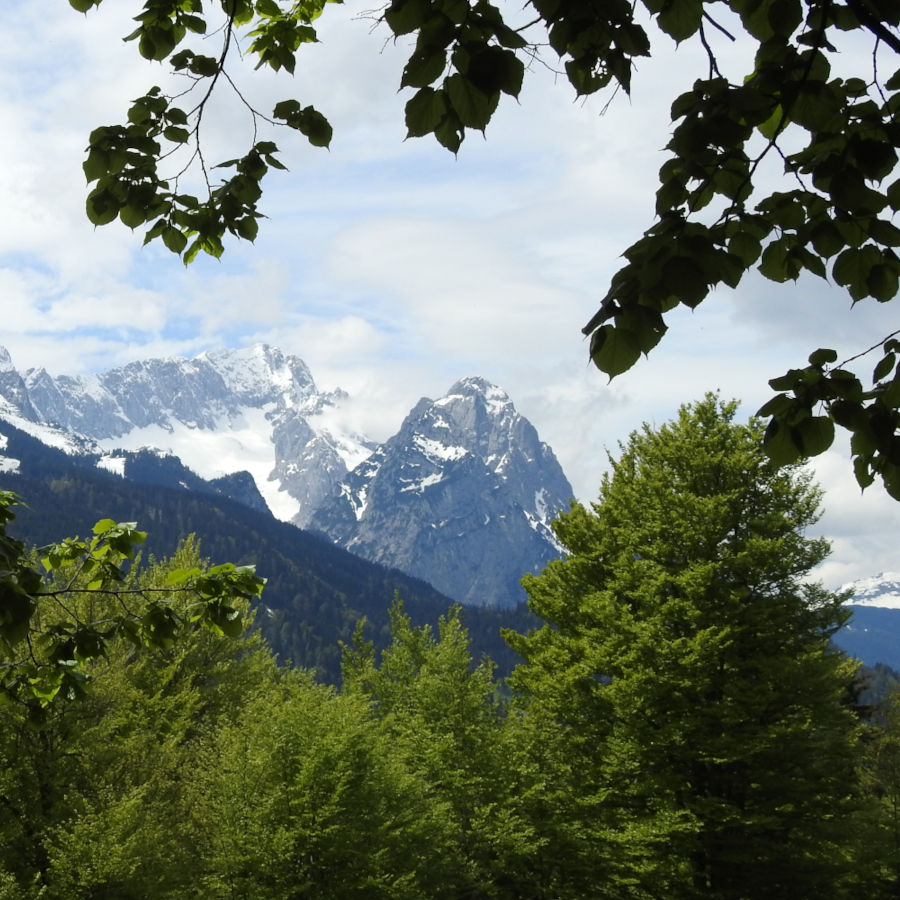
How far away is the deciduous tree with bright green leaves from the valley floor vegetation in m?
0.06

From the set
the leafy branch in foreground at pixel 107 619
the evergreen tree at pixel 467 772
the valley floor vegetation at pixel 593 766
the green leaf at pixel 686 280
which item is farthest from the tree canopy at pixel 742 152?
the evergreen tree at pixel 467 772

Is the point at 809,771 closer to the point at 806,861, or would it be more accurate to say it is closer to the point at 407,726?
the point at 806,861

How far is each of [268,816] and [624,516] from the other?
10439 mm

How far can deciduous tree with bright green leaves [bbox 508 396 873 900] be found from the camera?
17391 millimetres

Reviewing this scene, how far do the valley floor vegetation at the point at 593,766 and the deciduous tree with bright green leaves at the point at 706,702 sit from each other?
6 centimetres

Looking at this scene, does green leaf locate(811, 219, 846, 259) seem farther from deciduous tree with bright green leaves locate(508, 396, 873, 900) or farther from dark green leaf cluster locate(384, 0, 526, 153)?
deciduous tree with bright green leaves locate(508, 396, 873, 900)

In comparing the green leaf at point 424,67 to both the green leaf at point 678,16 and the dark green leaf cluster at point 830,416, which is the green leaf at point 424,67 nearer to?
the green leaf at point 678,16

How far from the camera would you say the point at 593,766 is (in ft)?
63.1

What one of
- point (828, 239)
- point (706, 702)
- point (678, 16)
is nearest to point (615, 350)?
point (678, 16)

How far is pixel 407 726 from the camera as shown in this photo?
87.6 feet

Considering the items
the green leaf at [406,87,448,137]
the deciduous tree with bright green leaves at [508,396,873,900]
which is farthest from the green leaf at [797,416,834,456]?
the deciduous tree with bright green leaves at [508,396,873,900]

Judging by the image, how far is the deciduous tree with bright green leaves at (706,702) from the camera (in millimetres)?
17391

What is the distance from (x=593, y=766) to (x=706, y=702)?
10.1 feet

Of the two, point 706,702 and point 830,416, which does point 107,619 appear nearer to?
point 830,416
